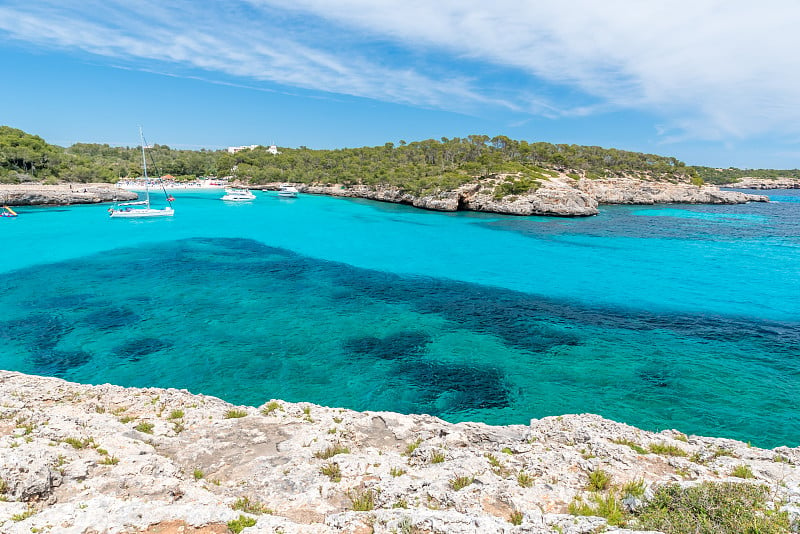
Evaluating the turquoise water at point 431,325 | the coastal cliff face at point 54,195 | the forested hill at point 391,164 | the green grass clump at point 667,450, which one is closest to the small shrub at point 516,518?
the green grass clump at point 667,450

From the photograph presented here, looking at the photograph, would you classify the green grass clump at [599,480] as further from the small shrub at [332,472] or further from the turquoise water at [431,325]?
the turquoise water at [431,325]

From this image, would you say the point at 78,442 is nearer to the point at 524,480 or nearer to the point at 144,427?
the point at 144,427

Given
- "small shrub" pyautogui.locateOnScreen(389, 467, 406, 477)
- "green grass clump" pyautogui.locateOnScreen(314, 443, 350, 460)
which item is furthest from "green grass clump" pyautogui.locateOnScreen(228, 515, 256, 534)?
"small shrub" pyautogui.locateOnScreen(389, 467, 406, 477)

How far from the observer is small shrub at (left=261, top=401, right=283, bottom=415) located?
14460 millimetres

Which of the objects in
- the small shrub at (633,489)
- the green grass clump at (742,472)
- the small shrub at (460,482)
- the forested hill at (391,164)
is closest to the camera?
the small shrub at (633,489)

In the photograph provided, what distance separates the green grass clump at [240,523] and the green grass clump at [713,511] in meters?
7.27

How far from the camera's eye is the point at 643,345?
1001 inches

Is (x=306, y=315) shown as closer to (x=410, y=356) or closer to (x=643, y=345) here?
(x=410, y=356)

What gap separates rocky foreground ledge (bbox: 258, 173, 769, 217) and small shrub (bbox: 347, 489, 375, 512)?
93.0 metres

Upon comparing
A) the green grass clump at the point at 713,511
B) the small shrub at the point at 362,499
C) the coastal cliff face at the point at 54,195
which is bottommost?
the small shrub at the point at 362,499

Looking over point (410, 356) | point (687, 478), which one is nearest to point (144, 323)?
point (410, 356)

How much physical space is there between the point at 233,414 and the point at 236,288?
78.1 feet

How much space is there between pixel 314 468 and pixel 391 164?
484ft

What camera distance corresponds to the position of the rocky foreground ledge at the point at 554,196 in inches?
3750
